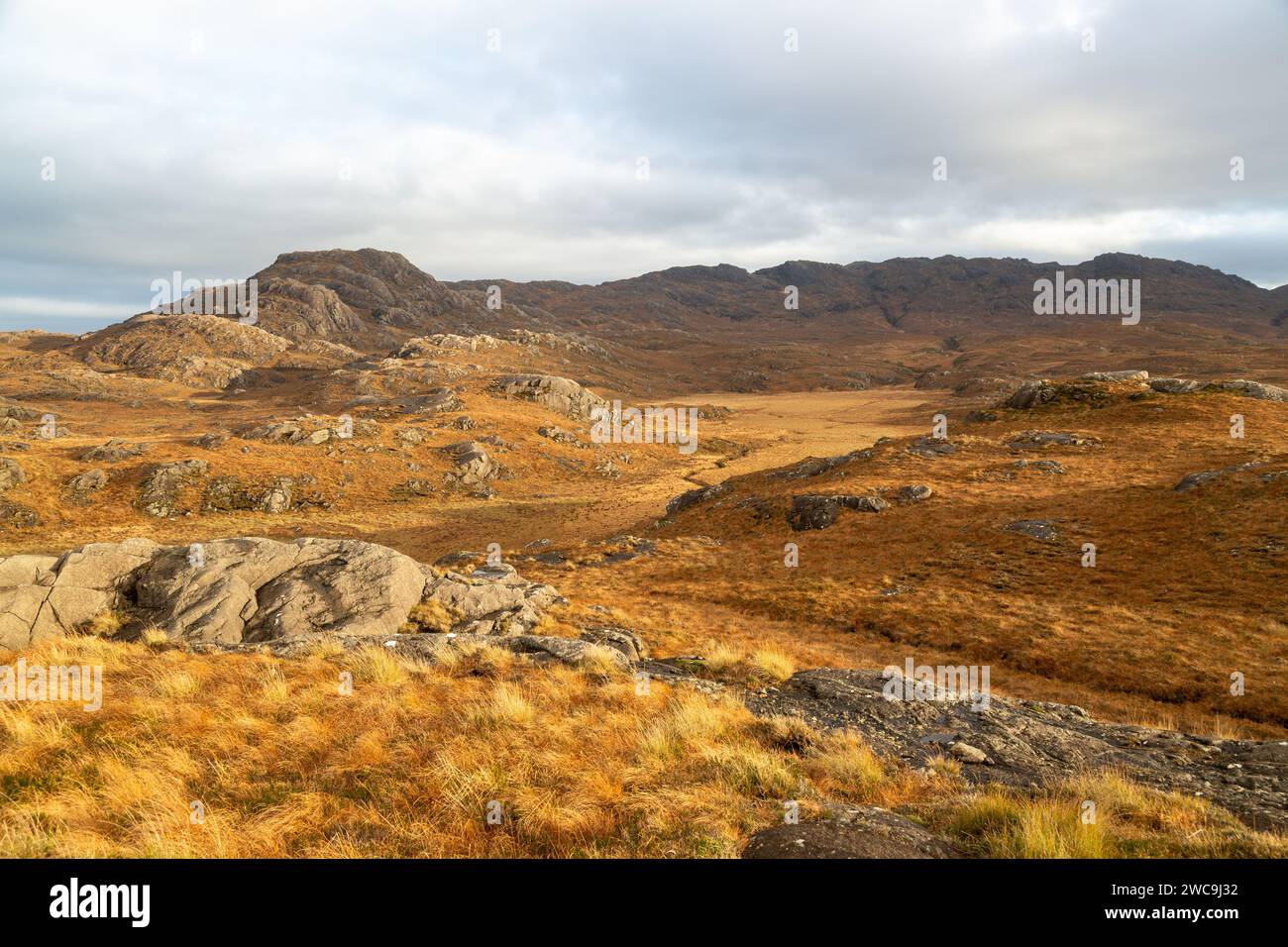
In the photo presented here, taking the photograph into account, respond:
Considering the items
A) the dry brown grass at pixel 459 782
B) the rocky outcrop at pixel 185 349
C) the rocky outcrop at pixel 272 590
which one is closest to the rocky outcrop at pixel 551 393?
the rocky outcrop at pixel 272 590

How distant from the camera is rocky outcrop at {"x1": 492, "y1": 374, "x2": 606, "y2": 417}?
74.9m

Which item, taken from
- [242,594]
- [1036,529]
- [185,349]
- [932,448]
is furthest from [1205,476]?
[185,349]

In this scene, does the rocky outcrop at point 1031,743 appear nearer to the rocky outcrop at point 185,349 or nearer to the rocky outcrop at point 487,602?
the rocky outcrop at point 487,602

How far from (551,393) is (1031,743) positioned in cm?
7036

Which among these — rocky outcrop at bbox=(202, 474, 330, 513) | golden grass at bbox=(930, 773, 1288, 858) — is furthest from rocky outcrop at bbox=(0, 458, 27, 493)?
golden grass at bbox=(930, 773, 1288, 858)

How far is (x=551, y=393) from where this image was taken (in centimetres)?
7538

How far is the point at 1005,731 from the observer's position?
9.49 metres

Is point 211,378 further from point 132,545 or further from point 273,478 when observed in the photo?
point 132,545

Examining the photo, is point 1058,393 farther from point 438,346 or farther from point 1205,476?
point 438,346

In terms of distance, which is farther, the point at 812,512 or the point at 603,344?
the point at 603,344

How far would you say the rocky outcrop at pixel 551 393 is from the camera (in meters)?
74.9

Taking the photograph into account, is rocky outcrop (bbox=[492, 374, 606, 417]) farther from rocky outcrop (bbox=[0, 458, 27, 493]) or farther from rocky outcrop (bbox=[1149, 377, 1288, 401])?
rocky outcrop (bbox=[1149, 377, 1288, 401])

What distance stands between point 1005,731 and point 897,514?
21909mm

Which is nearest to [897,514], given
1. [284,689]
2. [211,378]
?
[284,689]
